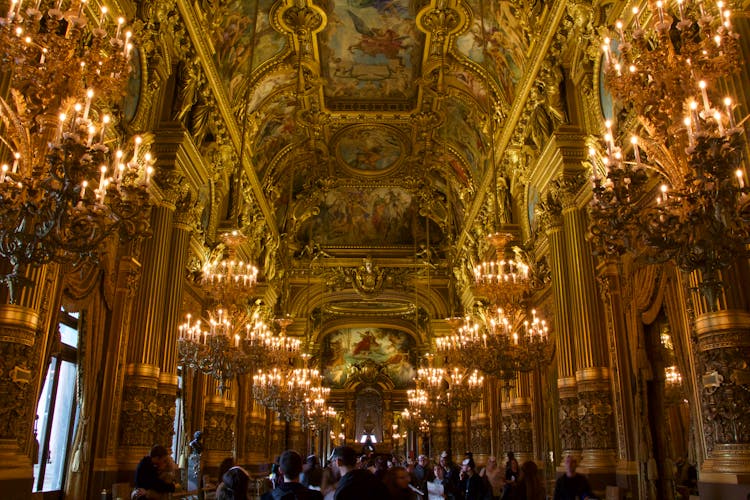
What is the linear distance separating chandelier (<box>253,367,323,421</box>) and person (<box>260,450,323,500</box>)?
38.7 ft

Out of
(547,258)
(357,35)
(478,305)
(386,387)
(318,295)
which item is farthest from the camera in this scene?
(386,387)

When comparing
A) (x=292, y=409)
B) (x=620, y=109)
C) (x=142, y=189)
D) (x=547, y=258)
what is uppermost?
(x=620, y=109)

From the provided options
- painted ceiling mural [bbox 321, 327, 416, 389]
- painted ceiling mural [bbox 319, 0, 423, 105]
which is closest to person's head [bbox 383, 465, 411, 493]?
painted ceiling mural [bbox 319, 0, 423, 105]

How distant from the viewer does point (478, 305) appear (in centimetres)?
1823

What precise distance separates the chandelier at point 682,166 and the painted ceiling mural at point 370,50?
10564 mm

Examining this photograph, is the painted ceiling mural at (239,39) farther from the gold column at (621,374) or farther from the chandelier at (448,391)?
the chandelier at (448,391)

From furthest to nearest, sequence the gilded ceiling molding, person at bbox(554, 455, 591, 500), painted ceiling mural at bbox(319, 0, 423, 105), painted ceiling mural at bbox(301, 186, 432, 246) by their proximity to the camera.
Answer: painted ceiling mural at bbox(301, 186, 432, 246) → painted ceiling mural at bbox(319, 0, 423, 105) → the gilded ceiling molding → person at bbox(554, 455, 591, 500)

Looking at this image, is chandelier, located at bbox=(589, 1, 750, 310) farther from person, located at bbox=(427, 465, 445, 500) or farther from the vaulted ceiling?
person, located at bbox=(427, 465, 445, 500)

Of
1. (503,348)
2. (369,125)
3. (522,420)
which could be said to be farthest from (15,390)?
Answer: (369,125)

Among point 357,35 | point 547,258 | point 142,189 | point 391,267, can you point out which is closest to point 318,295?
point 391,267

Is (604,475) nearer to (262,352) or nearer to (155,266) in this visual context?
(262,352)

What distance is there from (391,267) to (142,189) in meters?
20.7

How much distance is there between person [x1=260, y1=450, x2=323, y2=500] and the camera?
352 cm

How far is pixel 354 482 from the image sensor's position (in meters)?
2.97
